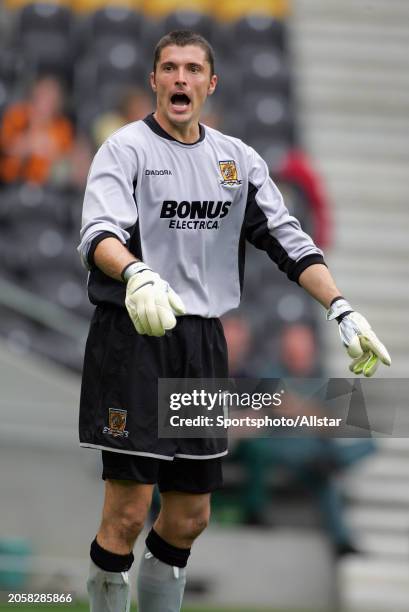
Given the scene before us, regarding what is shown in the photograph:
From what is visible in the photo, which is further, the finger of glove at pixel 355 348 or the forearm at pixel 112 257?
the finger of glove at pixel 355 348

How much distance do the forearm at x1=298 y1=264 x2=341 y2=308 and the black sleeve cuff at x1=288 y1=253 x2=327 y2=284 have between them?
0.04 feet

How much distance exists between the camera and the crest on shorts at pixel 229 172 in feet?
12.4

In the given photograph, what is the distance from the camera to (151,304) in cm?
317

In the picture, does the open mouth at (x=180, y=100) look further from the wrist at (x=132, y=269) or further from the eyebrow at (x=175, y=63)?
the wrist at (x=132, y=269)

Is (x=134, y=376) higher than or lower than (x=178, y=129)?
lower

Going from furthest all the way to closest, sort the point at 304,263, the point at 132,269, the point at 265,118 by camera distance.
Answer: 1. the point at 265,118
2. the point at 304,263
3. the point at 132,269

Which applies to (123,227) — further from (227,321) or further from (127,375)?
(227,321)

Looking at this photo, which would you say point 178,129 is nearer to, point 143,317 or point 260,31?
point 143,317

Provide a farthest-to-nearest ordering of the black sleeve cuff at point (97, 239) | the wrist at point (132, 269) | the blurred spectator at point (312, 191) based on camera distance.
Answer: the blurred spectator at point (312, 191), the black sleeve cuff at point (97, 239), the wrist at point (132, 269)

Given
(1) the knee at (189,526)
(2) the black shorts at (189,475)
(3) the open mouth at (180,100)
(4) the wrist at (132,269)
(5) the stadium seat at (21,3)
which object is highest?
(5) the stadium seat at (21,3)

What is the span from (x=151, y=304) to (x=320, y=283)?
0.72 meters

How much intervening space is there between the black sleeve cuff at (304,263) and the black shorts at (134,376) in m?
0.30

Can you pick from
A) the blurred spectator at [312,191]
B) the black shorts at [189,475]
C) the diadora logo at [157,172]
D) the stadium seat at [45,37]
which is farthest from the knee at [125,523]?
the stadium seat at [45,37]

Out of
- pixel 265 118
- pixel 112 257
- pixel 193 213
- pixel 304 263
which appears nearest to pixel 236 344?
pixel 265 118
